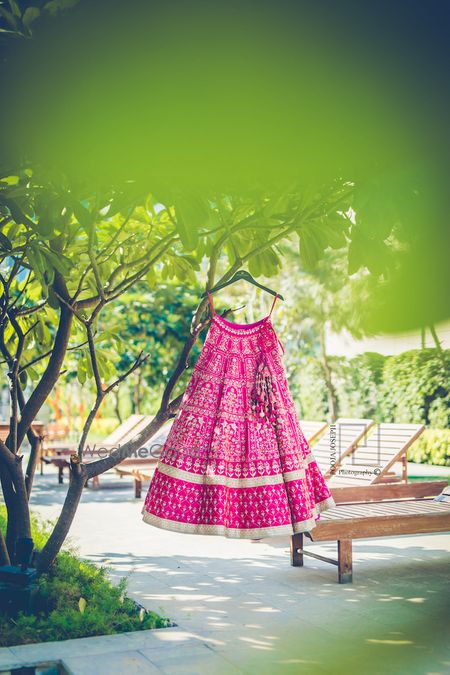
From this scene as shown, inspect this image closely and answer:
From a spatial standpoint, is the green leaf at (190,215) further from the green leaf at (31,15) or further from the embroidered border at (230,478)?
the embroidered border at (230,478)

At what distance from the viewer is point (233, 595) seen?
461cm

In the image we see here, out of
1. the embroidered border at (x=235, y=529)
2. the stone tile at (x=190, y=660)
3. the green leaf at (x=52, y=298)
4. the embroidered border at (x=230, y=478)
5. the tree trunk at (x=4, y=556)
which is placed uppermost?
the green leaf at (x=52, y=298)

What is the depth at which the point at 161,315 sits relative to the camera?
1270 cm

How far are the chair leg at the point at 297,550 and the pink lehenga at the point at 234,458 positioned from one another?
125 inches

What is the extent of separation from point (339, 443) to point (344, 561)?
11.5ft

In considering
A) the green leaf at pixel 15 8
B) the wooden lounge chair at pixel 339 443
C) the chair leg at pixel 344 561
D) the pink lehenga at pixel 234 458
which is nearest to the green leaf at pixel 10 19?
the green leaf at pixel 15 8

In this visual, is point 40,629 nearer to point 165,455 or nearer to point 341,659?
point 165,455

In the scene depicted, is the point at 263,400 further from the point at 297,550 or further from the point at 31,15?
the point at 297,550

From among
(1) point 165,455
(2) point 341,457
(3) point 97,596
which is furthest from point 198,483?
(2) point 341,457

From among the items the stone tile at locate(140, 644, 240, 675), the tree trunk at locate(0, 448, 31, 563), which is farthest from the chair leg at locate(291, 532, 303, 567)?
the tree trunk at locate(0, 448, 31, 563)

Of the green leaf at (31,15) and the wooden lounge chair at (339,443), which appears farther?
the wooden lounge chair at (339,443)

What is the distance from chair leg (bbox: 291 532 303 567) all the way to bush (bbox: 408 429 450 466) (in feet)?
22.3

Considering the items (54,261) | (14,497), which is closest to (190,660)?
(14,497)

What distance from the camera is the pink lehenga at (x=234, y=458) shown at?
214cm
